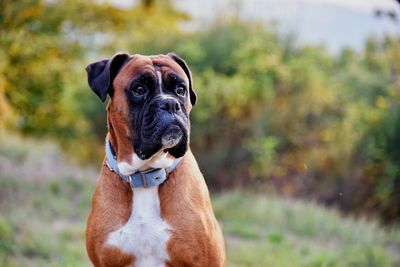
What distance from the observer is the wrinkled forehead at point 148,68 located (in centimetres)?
459

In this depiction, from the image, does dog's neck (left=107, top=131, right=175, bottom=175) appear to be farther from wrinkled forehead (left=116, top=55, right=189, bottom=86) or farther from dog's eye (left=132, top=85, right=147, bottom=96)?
wrinkled forehead (left=116, top=55, right=189, bottom=86)

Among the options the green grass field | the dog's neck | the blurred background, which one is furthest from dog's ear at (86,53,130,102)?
the blurred background

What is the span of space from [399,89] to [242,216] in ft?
12.0

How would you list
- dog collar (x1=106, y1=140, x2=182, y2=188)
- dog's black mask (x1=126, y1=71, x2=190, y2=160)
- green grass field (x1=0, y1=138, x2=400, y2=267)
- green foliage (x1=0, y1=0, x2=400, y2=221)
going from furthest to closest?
green foliage (x1=0, y1=0, x2=400, y2=221) → green grass field (x1=0, y1=138, x2=400, y2=267) → dog collar (x1=106, y1=140, x2=182, y2=188) → dog's black mask (x1=126, y1=71, x2=190, y2=160)

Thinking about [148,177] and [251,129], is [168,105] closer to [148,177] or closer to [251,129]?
[148,177]

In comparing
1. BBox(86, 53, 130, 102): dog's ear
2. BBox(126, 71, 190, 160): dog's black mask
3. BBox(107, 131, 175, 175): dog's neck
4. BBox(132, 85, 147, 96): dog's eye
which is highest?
BBox(86, 53, 130, 102): dog's ear

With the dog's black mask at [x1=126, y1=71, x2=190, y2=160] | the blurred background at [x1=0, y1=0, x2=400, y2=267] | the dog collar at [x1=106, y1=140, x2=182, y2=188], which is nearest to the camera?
the dog's black mask at [x1=126, y1=71, x2=190, y2=160]

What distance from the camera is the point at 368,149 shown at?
488 inches

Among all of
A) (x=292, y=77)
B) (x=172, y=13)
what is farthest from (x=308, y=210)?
(x=172, y=13)

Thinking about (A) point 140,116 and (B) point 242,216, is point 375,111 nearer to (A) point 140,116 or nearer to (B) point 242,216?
(B) point 242,216

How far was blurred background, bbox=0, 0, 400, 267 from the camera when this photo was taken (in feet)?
32.7

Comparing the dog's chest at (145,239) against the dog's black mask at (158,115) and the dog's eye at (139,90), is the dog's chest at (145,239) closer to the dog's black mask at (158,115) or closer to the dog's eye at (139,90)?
the dog's black mask at (158,115)

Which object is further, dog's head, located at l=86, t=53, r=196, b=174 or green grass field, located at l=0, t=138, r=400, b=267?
green grass field, located at l=0, t=138, r=400, b=267

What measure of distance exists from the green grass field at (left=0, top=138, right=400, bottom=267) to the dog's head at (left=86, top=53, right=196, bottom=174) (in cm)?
202
